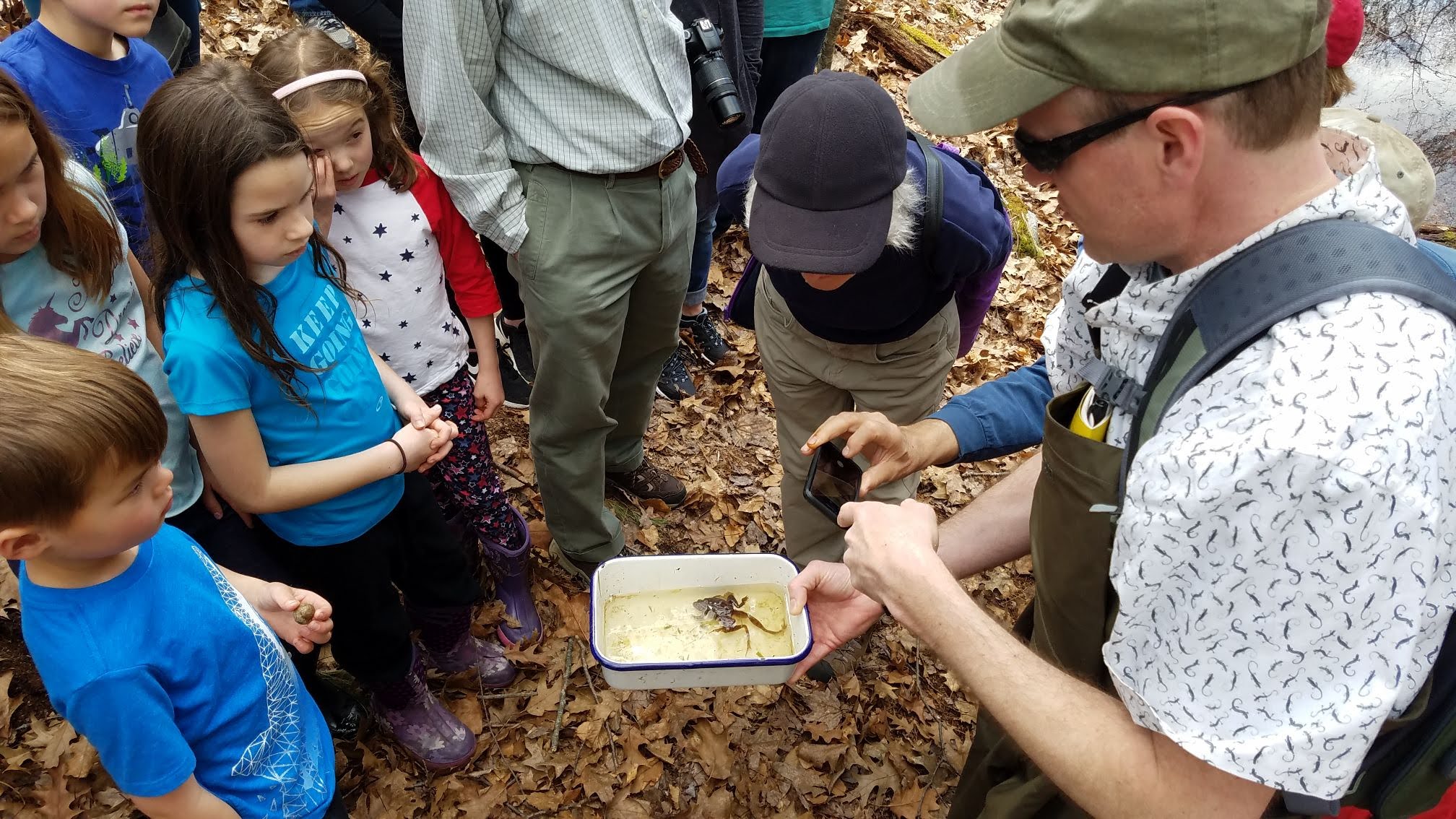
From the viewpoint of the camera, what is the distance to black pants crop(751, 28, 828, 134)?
5.00 meters

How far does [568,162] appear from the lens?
2.96 m

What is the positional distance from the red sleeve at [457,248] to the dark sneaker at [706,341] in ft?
6.52

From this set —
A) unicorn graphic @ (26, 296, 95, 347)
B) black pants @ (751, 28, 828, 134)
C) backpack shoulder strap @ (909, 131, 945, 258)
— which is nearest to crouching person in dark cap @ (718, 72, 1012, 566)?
backpack shoulder strap @ (909, 131, 945, 258)

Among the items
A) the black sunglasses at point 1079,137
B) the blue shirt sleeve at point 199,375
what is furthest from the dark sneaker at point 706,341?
the black sunglasses at point 1079,137

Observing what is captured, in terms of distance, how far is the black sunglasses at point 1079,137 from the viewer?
133cm

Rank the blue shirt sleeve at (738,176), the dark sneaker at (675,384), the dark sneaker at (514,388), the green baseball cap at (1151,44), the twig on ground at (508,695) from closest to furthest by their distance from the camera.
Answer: the green baseball cap at (1151,44), the blue shirt sleeve at (738,176), the twig on ground at (508,695), the dark sneaker at (514,388), the dark sneaker at (675,384)

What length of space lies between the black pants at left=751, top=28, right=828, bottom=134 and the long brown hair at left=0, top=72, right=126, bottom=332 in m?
3.48

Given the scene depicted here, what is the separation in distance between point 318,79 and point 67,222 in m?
0.82

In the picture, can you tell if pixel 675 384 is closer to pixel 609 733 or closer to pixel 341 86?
pixel 609 733

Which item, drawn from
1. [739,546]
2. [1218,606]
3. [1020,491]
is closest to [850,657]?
[739,546]

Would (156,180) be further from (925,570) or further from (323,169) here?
(925,570)

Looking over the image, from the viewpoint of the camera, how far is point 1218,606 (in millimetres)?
1274

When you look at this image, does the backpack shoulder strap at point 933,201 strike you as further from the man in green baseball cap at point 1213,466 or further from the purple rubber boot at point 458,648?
the purple rubber boot at point 458,648

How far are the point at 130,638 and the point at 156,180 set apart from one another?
1.11m
